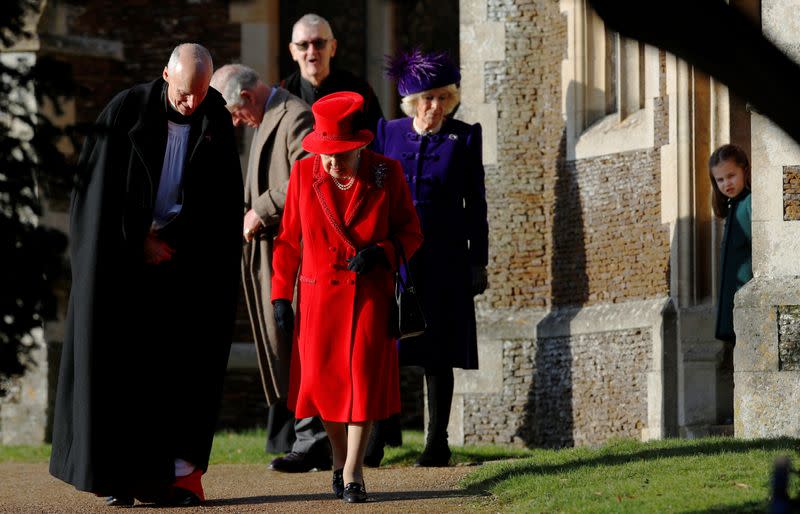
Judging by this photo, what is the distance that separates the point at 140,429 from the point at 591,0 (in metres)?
4.78

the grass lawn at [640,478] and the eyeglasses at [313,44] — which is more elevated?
the eyeglasses at [313,44]

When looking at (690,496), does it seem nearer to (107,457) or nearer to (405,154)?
(107,457)

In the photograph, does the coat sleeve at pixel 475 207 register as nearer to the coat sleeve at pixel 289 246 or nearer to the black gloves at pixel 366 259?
the coat sleeve at pixel 289 246

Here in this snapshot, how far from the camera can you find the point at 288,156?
10164 millimetres

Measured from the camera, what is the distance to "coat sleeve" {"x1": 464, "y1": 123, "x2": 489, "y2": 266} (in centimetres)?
1023

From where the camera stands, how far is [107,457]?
27.5 ft

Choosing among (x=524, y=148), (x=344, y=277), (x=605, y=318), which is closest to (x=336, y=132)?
(x=344, y=277)

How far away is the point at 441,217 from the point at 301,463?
154cm

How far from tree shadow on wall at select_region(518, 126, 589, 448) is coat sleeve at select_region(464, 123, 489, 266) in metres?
2.62

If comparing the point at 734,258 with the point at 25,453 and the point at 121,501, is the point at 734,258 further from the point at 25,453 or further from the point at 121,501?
the point at 25,453

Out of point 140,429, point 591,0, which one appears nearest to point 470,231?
point 140,429

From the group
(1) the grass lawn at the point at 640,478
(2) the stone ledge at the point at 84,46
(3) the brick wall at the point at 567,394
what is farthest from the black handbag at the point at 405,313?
(2) the stone ledge at the point at 84,46

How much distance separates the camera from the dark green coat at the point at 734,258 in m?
10.5

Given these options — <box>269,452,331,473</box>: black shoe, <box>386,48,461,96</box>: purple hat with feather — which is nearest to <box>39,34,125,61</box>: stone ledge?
<box>386,48,461,96</box>: purple hat with feather
